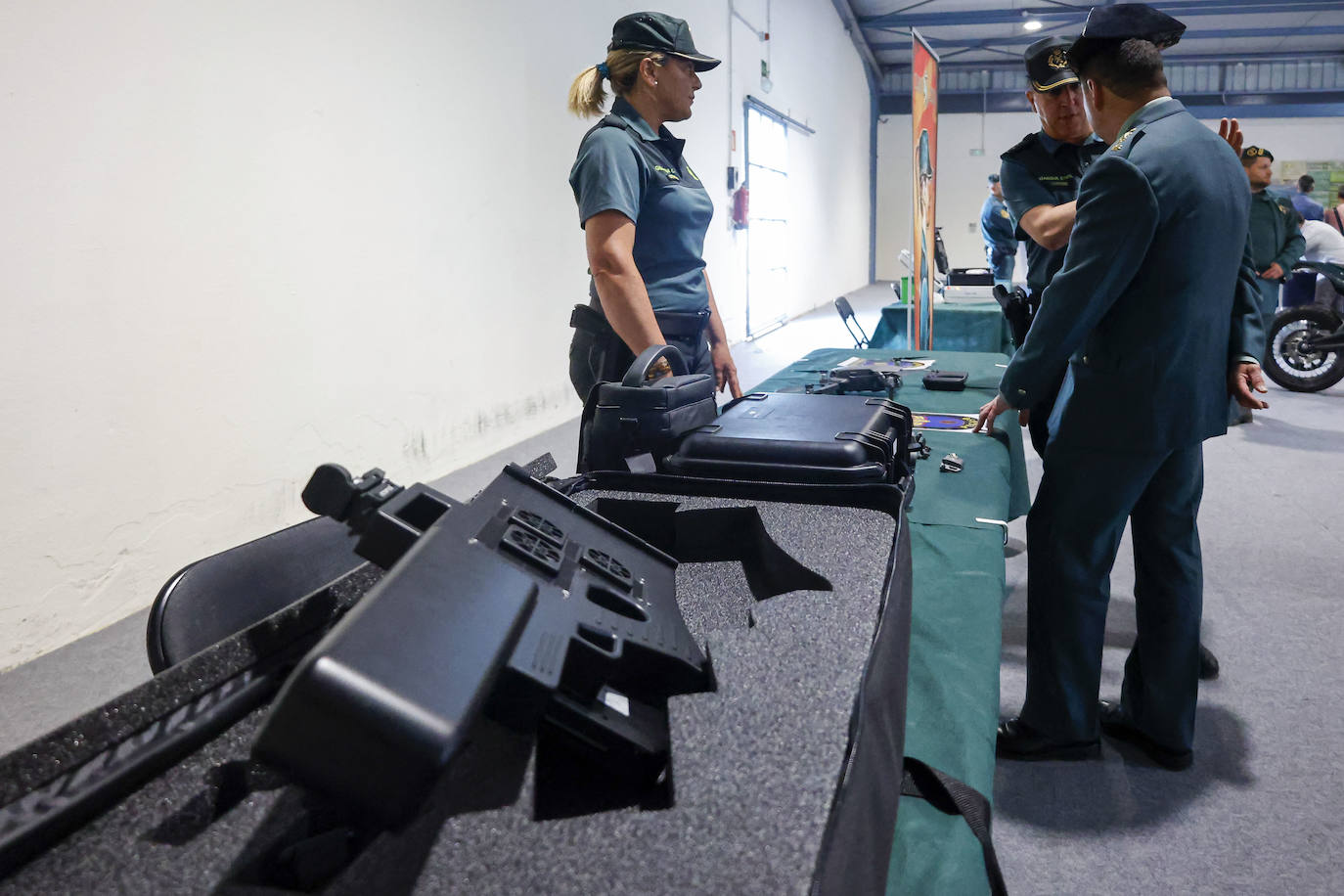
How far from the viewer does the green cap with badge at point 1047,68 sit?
1935mm

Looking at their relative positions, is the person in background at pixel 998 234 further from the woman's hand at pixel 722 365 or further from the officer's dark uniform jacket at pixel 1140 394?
the officer's dark uniform jacket at pixel 1140 394

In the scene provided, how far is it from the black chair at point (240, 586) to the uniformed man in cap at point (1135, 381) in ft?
3.55

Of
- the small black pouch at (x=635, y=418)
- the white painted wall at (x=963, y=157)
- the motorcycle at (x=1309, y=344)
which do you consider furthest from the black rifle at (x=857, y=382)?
the white painted wall at (x=963, y=157)

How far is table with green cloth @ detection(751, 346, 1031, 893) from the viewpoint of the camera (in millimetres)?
683

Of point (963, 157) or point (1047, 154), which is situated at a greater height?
point (963, 157)

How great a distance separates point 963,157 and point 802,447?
14.4m

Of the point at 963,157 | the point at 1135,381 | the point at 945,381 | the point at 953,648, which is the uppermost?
the point at 963,157

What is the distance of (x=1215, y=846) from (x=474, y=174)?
3069 millimetres

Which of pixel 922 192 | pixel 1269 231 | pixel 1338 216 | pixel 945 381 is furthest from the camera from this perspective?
pixel 1338 216

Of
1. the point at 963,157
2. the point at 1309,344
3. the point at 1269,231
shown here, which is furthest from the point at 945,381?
the point at 963,157

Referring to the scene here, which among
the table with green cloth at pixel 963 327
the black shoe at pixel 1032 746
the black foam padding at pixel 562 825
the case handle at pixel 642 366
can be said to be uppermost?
the case handle at pixel 642 366

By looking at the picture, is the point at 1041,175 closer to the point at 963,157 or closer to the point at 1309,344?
the point at 1309,344

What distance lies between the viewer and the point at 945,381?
6.97ft

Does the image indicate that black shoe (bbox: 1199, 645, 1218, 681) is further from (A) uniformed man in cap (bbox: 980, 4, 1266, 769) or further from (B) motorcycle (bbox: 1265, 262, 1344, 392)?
(B) motorcycle (bbox: 1265, 262, 1344, 392)
